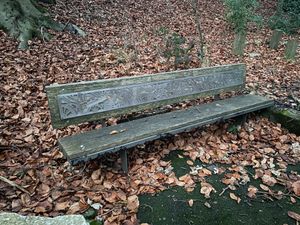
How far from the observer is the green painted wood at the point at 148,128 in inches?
108

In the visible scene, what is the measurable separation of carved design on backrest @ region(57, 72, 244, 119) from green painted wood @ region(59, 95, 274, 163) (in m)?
0.25

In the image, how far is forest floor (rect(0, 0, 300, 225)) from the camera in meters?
2.72

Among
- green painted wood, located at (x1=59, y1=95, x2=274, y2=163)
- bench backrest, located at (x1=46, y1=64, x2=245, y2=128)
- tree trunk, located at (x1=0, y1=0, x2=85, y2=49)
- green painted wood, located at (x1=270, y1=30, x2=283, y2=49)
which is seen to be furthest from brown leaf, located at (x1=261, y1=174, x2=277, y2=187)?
green painted wood, located at (x1=270, y1=30, x2=283, y2=49)

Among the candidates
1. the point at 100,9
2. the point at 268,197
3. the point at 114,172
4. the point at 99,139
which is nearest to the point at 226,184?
the point at 268,197

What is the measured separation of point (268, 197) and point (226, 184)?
437 millimetres

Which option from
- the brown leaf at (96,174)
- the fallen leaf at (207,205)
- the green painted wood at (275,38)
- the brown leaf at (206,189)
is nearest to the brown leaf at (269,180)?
the brown leaf at (206,189)

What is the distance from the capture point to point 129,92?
328cm

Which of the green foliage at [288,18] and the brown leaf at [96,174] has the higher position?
the green foliage at [288,18]

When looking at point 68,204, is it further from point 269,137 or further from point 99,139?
point 269,137

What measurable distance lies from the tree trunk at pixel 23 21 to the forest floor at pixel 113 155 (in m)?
0.18

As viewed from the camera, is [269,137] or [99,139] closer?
[99,139]

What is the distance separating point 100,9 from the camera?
848 centimetres

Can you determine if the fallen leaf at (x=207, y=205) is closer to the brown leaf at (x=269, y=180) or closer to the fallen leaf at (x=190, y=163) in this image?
the fallen leaf at (x=190, y=163)

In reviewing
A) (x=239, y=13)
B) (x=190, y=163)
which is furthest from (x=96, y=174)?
(x=239, y=13)
